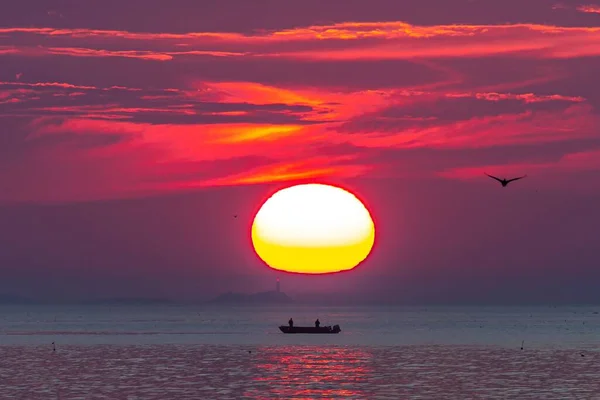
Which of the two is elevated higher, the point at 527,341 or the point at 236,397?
the point at 527,341

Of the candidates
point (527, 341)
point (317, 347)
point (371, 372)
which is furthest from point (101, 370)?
point (527, 341)

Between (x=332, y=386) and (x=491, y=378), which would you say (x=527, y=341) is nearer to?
Result: (x=491, y=378)

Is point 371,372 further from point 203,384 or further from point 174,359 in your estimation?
point 174,359

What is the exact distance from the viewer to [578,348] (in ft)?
548

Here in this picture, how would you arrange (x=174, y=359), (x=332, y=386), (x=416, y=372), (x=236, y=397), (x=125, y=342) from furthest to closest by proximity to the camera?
(x=125, y=342) < (x=174, y=359) < (x=416, y=372) < (x=332, y=386) < (x=236, y=397)

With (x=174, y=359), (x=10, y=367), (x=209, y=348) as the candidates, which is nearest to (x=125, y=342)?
(x=209, y=348)

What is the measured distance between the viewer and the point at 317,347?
175 m

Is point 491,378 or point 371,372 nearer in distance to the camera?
point 491,378

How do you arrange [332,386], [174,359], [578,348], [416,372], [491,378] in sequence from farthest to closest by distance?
[578,348], [174,359], [416,372], [491,378], [332,386]

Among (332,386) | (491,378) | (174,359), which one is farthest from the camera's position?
(174,359)

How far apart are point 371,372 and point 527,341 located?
82289 mm

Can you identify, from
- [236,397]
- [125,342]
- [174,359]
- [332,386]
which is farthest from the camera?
[125,342]

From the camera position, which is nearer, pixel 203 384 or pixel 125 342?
pixel 203 384

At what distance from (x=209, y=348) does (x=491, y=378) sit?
225 ft
